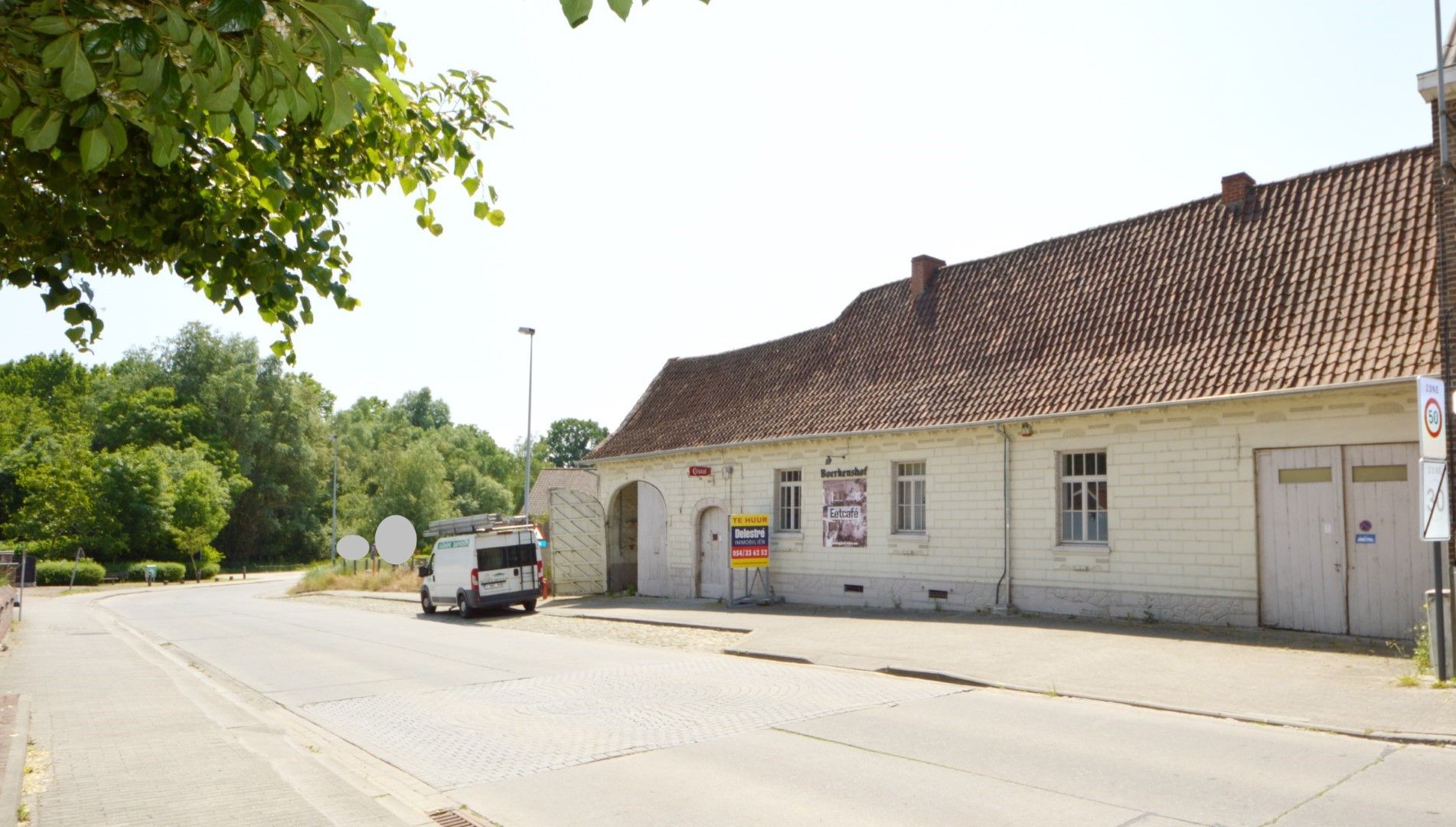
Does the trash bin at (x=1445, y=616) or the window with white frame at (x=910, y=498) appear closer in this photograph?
the trash bin at (x=1445, y=616)

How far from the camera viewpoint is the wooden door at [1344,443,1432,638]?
1338cm

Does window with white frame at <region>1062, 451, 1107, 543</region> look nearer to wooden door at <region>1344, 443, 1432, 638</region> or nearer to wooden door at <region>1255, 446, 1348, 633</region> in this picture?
wooden door at <region>1255, 446, 1348, 633</region>

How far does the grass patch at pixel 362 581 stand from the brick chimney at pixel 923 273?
72.0ft

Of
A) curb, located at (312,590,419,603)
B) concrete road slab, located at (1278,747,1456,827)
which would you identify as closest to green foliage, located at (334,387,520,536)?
curb, located at (312,590,419,603)

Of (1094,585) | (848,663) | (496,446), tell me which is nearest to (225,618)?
(848,663)

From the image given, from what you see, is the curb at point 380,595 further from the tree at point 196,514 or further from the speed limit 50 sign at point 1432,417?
the speed limit 50 sign at point 1432,417

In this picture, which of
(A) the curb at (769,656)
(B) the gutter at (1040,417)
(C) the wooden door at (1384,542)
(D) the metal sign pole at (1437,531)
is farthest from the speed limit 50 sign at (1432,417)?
(A) the curb at (769,656)

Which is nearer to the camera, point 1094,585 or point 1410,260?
point 1410,260

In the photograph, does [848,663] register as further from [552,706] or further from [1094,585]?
[1094,585]

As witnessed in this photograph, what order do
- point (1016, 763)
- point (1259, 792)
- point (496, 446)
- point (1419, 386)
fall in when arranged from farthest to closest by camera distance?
1. point (496, 446)
2. point (1419, 386)
3. point (1016, 763)
4. point (1259, 792)

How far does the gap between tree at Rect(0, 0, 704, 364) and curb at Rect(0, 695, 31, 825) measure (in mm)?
3110

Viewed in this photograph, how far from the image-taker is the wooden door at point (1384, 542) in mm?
13375

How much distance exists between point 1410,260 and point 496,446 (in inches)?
4132

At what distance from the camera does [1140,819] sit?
6324 millimetres
